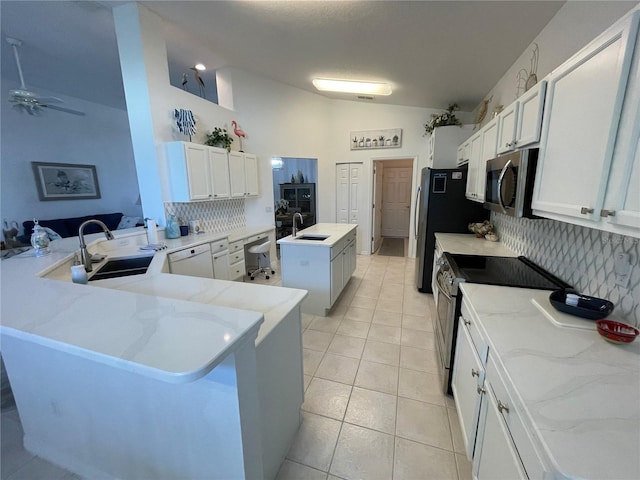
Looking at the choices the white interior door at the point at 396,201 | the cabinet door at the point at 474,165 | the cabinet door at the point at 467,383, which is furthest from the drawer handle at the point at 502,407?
the white interior door at the point at 396,201

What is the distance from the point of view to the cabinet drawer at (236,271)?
3829mm

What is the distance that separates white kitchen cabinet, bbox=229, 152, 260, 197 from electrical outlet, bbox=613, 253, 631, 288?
4.05 m

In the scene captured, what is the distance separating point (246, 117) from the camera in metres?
4.51

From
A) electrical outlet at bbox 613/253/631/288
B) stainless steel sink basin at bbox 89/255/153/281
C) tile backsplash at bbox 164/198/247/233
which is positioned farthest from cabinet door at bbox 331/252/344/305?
electrical outlet at bbox 613/253/631/288

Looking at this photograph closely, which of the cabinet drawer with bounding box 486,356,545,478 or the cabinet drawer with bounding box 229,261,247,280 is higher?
the cabinet drawer with bounding box 486,356,545,478

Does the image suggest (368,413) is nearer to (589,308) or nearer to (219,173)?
(589,308)

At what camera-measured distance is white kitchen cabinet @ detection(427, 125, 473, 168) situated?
3861mm

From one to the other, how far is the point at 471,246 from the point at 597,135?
6.02ft

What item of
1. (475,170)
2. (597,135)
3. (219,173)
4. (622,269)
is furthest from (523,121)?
(219,173)

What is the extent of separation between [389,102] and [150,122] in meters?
4.04

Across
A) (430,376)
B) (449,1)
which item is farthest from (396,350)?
(449,1)

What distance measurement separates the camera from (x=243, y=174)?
4297 millimetres

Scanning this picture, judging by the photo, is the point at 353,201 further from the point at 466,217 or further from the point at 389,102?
the point at 466,217

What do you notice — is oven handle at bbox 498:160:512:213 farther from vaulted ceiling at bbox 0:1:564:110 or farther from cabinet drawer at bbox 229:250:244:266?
cabinet drawer at bbox 229:250:244:266
